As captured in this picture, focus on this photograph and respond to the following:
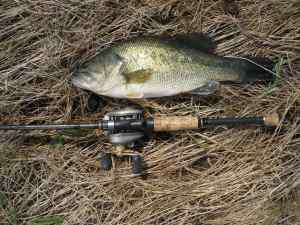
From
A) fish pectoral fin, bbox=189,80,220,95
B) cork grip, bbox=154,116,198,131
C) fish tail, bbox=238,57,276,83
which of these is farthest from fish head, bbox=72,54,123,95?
fish tail, bbox=238,57,276,83

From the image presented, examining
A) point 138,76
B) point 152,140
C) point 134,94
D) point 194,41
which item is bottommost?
point 152,140

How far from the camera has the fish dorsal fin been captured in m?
2.87

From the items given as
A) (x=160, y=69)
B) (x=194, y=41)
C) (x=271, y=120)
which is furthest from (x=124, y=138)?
(x=271, y=120)

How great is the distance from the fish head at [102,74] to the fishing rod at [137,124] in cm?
22

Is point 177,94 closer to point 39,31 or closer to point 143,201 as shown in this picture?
point 143,201

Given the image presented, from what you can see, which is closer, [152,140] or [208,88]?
[208,88]

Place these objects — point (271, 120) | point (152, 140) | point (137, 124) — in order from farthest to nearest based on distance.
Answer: point (152, 140) → point (271, 120) → point (137, 124)

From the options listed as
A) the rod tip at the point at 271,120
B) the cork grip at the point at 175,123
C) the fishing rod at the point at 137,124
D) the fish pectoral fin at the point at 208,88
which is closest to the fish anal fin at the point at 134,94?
the fishing rod at the point at 137,124

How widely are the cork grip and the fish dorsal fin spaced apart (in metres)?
0.56

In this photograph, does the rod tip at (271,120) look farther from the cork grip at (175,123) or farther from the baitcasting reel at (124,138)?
the baitcasting reel at (124,138)

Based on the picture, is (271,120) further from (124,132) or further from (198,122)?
(124,132)

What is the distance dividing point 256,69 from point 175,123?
0.77 meters

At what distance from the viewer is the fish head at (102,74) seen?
9.06 ft

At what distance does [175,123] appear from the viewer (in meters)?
2.82
